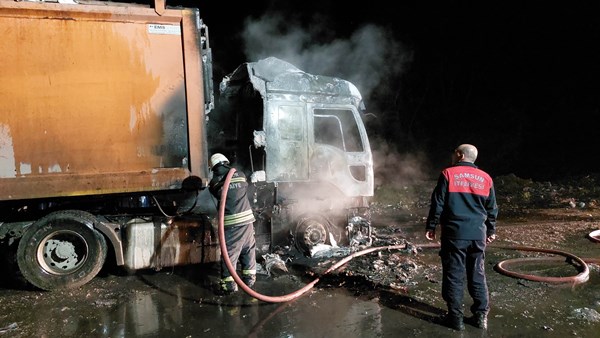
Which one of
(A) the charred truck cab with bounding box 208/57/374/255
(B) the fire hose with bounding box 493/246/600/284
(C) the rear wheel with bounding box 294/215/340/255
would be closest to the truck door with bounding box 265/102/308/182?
(A) the charred truck cab with bounding box 208/57/374/255

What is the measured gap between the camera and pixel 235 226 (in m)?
4.64

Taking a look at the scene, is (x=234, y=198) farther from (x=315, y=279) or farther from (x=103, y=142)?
(x=103, y=142)

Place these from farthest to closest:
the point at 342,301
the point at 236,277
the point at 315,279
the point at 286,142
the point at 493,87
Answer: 1. the point at 493,87
2. the point at 286,142
3. the point at 315,279
4. the point at 342,301
5. the point at 236,277

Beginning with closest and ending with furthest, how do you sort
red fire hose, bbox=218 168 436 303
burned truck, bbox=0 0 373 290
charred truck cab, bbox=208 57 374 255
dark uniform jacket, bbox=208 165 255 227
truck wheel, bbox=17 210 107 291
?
red fire hose, bbox=218 168 436 303 → burned truck, bbox=0 0 373 290 → truck wheel, bbox=17 210 107 291 → dark uniform jacket, bbox=208 165 255 227 → charred truck cab, bbox=208 57 374 255

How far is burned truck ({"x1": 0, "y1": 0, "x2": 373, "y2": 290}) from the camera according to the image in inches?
169

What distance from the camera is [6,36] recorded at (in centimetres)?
421

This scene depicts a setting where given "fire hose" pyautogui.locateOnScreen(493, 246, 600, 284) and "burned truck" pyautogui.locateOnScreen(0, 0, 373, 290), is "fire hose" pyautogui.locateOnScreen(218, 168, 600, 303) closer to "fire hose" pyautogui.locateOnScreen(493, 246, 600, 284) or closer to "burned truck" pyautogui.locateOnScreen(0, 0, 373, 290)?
"fire hose" pyautogui.locateOnScreen(493, 246, 600, 284)

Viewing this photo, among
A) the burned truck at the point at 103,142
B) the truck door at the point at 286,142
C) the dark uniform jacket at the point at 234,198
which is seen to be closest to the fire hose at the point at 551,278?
the truck door at the point at 286,142

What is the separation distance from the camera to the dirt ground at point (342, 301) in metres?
3.69

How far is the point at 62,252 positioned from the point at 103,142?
1.39 metres

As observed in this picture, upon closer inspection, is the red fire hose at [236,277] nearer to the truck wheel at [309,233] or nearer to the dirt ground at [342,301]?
the dirt ground at [342,301]

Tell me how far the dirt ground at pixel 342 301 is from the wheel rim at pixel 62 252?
0.93ft

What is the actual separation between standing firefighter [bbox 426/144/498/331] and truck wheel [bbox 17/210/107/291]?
376 centimetres

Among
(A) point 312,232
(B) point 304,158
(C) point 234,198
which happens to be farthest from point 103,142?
(A) point 312,232
